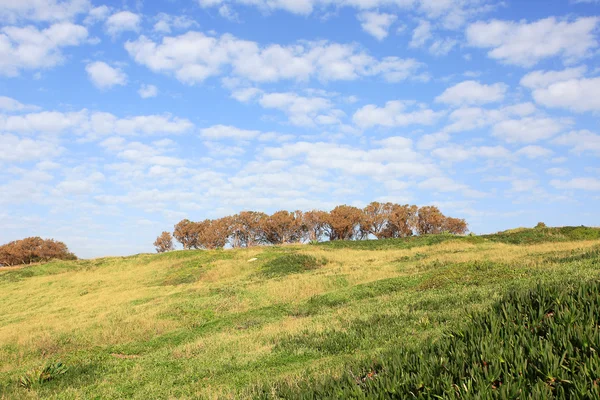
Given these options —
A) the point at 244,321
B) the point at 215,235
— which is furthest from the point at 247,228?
the point at 244,321

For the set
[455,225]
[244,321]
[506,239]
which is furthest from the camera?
[455,225]

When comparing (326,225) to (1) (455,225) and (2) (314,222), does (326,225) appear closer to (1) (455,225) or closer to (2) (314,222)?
(2) (314,222)

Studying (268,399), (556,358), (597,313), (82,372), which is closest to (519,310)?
(597,313)

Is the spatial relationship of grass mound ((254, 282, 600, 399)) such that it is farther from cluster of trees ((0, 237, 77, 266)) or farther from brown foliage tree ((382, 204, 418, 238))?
cluster of trees ((0, 237, 77, 266))

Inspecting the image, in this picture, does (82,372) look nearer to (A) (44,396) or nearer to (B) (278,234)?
(A) (44,396)

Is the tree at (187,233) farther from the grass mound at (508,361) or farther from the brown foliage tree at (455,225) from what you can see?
the grass mound at (508,361)

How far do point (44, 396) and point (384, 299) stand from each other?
12602 mm

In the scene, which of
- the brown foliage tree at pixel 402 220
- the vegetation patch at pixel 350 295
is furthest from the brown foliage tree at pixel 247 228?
the vegetation patch at pixel 350 295

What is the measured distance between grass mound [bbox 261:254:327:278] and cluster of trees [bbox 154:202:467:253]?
4993 centimetres

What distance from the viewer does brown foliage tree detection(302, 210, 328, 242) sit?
89.8 metres

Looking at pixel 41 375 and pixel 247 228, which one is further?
pixel 247 228

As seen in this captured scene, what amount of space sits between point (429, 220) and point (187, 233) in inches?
2256

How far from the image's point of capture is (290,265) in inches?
1425

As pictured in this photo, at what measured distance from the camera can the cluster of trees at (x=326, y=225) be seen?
86875mm
